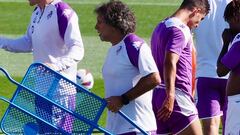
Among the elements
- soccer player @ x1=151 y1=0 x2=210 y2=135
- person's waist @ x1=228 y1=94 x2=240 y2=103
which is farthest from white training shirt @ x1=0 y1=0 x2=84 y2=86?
A: person's waist @ x1=228 y1=94 x2=240 y2=103

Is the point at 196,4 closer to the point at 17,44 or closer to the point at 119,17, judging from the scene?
the point at 119,17

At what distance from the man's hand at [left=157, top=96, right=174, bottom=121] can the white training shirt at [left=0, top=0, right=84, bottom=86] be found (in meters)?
0.93

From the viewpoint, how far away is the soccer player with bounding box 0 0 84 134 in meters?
7.99

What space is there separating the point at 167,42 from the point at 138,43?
0.93 metres

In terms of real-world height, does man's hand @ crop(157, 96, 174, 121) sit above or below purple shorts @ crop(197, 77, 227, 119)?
above

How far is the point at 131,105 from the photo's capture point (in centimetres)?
686

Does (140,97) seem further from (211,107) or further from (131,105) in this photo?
(211,107)

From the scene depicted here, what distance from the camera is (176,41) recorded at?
25.1 feet

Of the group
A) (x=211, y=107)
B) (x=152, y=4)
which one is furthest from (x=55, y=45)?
(x=152, y=4)

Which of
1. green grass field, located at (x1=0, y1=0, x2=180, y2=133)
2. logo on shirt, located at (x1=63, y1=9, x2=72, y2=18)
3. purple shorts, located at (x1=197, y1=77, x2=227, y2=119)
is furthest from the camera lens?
Answer: green grass field, located at (x1=0, y1=0, x2=180, y2=133)

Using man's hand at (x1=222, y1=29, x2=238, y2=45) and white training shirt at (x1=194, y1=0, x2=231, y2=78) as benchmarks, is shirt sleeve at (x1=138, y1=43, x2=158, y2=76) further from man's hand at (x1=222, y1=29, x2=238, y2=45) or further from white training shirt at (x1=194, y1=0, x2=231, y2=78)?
white training shirt at (x1=194, y1=0, x2=231, y2=78)

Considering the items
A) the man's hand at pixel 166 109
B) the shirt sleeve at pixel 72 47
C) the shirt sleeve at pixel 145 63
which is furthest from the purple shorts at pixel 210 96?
the shirt sleeve at pixel 145 63

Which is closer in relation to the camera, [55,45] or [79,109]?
[79,109]

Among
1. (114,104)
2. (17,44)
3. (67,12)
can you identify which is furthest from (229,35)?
(17,44)
